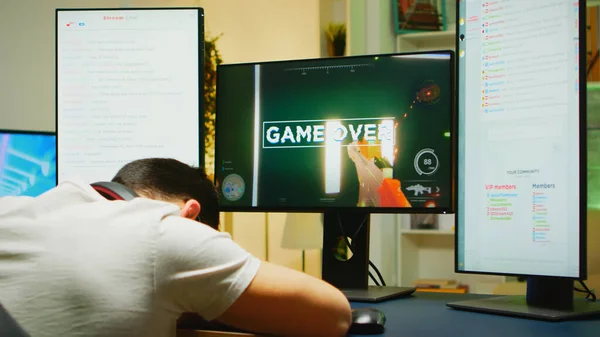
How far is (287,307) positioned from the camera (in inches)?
40.3

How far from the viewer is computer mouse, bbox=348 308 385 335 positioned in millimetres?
1132

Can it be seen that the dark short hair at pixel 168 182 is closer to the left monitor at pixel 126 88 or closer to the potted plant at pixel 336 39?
the left monitor at pixel 126 88

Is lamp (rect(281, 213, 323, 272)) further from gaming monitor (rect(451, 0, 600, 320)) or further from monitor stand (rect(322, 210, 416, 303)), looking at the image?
gaming monitor (rect(451, 0, 600, 320))

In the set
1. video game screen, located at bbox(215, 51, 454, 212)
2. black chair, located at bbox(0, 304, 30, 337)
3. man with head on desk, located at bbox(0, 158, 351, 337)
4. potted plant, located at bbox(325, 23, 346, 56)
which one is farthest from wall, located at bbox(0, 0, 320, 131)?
black chair, located at bbox(0, 304, 30, 337)

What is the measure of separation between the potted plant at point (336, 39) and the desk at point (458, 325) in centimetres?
255

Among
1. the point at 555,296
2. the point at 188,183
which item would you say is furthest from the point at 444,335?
the point at 188,183

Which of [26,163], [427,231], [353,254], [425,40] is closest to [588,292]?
[353,254]

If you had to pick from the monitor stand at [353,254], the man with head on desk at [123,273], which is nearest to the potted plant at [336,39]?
the monitor stand at [353,254]

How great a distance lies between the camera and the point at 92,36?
1.94m

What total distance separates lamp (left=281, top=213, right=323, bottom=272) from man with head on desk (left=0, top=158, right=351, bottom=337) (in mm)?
2337

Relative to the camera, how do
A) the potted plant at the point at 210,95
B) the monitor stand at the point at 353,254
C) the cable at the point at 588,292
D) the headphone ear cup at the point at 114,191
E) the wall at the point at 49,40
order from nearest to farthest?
the headphone ear cup at the point at 114,191
the cable at the point at 588,292
the monitor stand at the point at 353,254
the potted plant at the point at 210,95
the wall at the point at 49,40

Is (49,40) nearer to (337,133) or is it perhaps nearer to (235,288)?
(337,133)

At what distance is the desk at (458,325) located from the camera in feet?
3.76

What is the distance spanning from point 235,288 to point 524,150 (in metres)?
0.73
